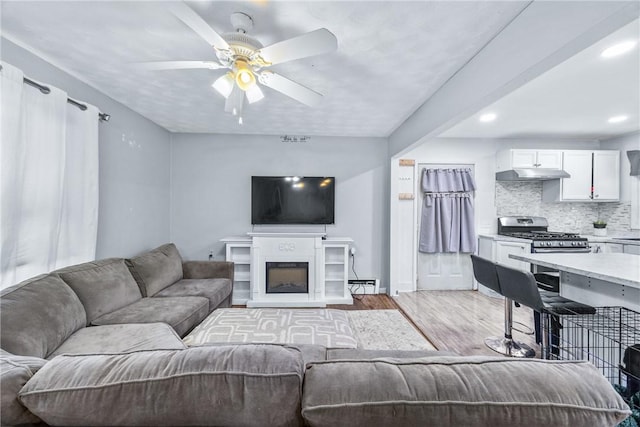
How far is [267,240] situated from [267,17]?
2640mm

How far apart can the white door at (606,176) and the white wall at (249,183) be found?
3.18 metres

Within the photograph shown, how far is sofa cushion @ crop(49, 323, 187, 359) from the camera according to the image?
1.56 metres

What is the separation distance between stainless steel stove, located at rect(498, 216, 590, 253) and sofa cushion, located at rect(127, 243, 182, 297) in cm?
455

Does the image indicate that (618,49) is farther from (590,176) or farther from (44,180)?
(44,180)

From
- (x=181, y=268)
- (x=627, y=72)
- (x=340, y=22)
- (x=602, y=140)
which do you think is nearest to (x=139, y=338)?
(x=181, y=268)

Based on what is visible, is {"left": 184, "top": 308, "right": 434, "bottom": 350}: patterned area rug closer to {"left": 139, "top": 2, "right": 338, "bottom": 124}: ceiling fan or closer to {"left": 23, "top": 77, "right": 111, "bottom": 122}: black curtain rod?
{"left": 139, "top": 2, "right": 338, "bottom": 124}: ceiling fan

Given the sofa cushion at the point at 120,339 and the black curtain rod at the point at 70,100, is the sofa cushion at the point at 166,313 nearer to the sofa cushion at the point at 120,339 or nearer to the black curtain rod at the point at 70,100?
the sofa cushion at the point at 120,339

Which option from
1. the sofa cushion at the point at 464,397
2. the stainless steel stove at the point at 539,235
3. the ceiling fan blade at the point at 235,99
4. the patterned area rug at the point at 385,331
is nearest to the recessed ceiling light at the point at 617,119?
the stainless steel stove at the point at 539,235

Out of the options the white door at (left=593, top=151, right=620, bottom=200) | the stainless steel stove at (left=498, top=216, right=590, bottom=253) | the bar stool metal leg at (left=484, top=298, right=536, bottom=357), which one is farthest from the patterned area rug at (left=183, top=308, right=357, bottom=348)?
the white door at (left=593, top=151, right=620, bottom=200)

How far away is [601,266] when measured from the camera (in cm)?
178

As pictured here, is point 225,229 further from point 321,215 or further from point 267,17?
point 267,17

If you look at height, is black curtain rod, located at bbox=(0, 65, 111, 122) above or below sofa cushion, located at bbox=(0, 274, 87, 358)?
above

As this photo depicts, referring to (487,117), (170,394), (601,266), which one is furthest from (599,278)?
(487,117)

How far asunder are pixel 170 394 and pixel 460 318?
333 cm
